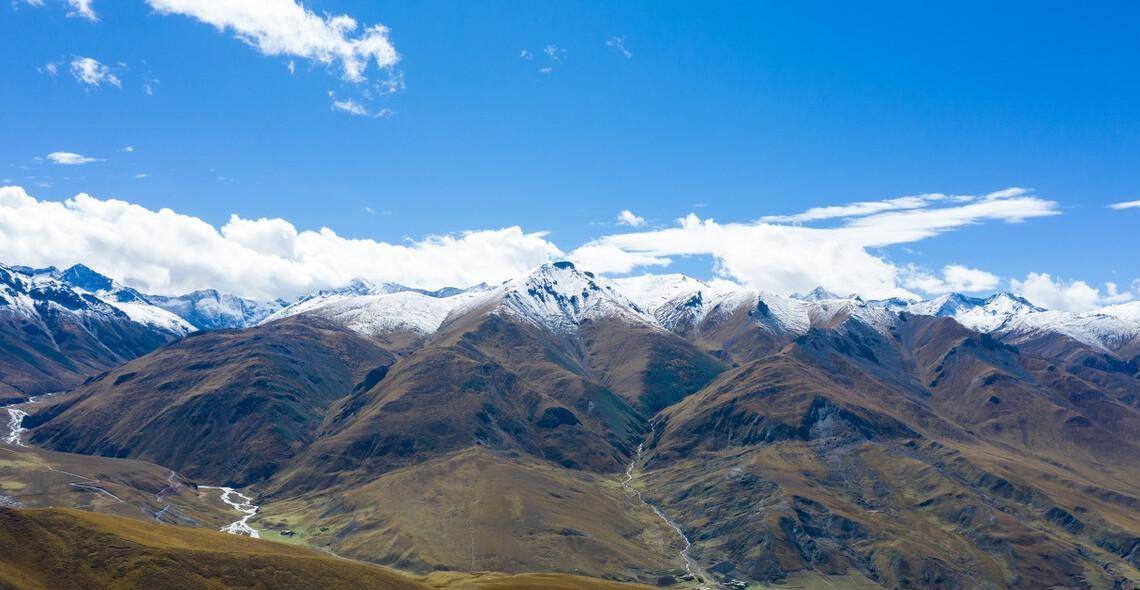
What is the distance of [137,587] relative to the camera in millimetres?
198125

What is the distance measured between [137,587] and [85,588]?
1040 centimetres

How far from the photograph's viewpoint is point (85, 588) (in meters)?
195

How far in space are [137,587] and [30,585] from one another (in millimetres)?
20741

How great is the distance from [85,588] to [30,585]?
35.9 feet

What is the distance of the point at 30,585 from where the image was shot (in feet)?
616
